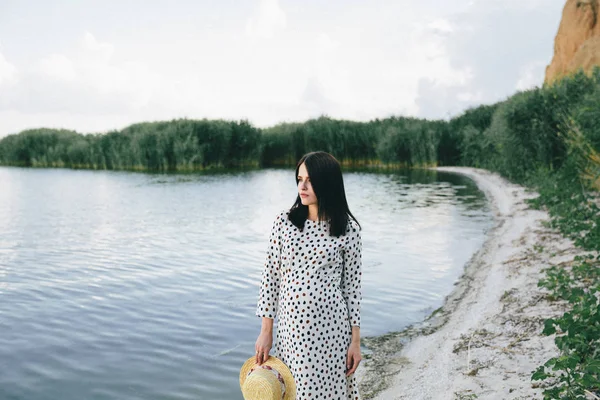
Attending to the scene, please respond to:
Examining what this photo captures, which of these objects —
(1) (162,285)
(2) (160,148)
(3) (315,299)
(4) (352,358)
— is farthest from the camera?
(2) (160,148)

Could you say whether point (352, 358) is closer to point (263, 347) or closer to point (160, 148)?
point (263, 347)

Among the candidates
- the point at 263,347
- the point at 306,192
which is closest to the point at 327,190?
the point at 306,192

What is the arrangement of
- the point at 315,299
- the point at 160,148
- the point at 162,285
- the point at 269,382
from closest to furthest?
the point at 269,382 → the point at 315,299 → the point at 162,285 → the point at 160,148

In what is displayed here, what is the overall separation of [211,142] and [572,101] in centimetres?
2688

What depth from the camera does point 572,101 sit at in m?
20.8

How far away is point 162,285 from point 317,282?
624cm

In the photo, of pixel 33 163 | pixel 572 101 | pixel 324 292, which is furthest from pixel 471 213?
pixel 33 163

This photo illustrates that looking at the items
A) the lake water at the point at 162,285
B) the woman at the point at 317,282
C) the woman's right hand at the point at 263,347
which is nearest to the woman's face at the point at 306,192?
the woman at the point at 317,282

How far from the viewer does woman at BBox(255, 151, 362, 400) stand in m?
2.91

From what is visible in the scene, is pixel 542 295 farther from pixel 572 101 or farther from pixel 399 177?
pixel 399 177

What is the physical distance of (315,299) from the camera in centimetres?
291

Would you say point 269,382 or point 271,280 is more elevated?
point 271,280

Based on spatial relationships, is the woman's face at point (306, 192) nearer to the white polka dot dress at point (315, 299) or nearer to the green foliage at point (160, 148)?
the white polka dot dress at point (315, 299)

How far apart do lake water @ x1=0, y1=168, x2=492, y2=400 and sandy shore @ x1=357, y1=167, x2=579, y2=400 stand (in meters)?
0.45
